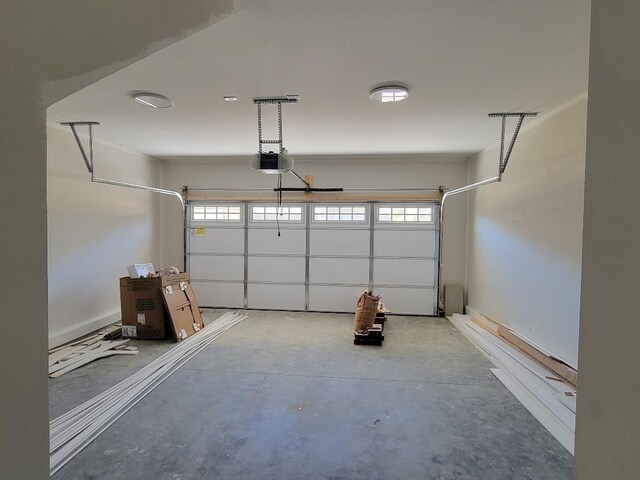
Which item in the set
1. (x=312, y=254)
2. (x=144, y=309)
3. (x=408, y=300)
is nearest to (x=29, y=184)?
(x=144, y=309)

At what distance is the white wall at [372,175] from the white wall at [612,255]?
16.4ft

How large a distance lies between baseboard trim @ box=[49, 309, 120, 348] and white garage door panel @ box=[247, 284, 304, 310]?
83.9 inches

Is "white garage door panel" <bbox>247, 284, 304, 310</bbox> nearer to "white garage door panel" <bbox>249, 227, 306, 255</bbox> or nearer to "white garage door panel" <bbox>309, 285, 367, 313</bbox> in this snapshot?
"white garage door panel" <bbox>309, 285, 367, 313</bbox>

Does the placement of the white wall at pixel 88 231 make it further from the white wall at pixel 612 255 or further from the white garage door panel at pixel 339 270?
the white wall at pixel 612 255

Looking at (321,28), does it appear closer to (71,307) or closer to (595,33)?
(595,33)

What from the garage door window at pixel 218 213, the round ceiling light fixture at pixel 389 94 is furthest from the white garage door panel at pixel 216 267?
the round ceiling light fixture at pixel 389 94

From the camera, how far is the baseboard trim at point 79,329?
396 cm

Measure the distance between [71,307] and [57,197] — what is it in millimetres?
1385

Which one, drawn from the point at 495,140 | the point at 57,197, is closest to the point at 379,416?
the point at 495,140

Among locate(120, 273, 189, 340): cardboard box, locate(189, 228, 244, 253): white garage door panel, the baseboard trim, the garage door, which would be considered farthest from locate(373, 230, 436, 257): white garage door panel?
the baseboard trim

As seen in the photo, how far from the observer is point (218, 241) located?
20.2 ft

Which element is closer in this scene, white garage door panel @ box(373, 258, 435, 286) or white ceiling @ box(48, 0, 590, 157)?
white ceiling @ box(48, 0, 590, 157)

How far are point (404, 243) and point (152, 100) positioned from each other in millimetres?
4291

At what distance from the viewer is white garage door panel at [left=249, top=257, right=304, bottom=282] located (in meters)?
6.00
